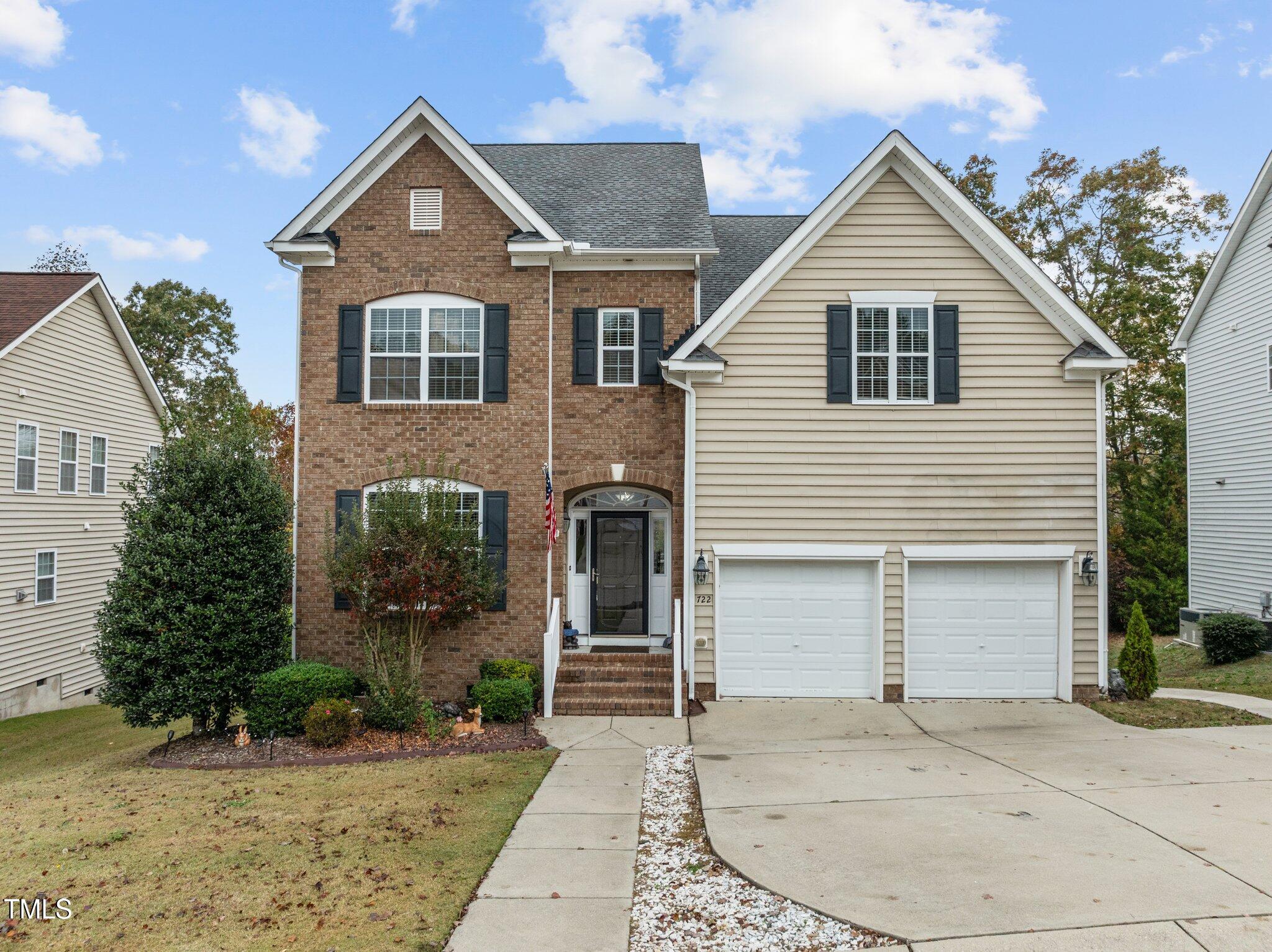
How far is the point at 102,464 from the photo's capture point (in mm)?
19188

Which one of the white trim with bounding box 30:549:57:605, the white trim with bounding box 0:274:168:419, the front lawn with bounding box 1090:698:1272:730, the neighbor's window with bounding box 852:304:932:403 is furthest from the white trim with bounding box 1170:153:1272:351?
the white trim with bounding box 30:549:57:605

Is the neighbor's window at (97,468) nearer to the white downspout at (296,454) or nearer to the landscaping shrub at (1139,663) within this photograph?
the white downspout at (296,454)

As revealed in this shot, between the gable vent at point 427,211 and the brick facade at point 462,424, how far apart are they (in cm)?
10

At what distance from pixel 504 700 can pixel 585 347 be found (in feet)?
18.1

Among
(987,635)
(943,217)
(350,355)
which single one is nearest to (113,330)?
(350,355)

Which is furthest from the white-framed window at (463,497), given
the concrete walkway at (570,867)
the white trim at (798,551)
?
the concrete walkway at (570,867)

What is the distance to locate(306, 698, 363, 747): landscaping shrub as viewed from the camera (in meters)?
10.3

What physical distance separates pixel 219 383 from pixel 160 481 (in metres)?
25.4

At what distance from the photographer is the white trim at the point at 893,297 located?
40.3 ft

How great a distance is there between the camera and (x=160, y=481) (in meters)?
11.3

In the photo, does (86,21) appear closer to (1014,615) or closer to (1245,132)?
(1014,615)

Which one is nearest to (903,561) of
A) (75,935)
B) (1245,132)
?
(75,935)

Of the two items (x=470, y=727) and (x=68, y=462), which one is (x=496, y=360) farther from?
(x=68, y=462)

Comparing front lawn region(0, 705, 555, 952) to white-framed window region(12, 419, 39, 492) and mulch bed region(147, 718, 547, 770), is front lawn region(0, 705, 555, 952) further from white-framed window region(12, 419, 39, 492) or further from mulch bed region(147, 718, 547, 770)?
white-framed window region(12, 419, 39, 492)
